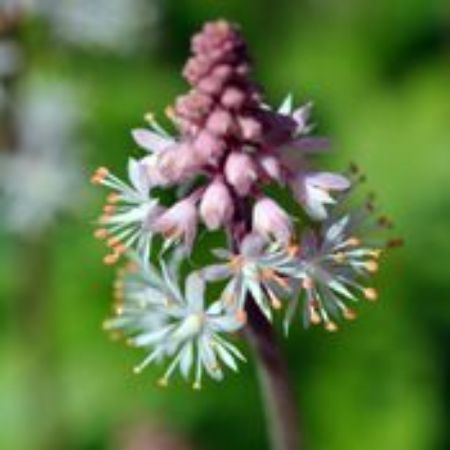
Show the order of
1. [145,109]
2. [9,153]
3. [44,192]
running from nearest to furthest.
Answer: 1. [9,153]
2. [44,192]
3. [145,109]

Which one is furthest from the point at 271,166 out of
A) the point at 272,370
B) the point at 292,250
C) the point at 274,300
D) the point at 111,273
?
the point at 111,273

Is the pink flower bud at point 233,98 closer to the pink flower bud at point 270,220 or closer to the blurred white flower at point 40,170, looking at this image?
the pink flower bud at point 270,220

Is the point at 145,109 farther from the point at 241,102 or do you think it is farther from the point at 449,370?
the point at 241,102

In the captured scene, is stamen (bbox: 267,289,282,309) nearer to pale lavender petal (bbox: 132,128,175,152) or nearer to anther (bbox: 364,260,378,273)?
anther (bbox: 364,260,378,273)

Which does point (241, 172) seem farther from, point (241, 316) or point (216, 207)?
point (241, 316)

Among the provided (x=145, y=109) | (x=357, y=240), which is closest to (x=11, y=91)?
(x=145, y=109)

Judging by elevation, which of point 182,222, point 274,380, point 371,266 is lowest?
point 274,380
